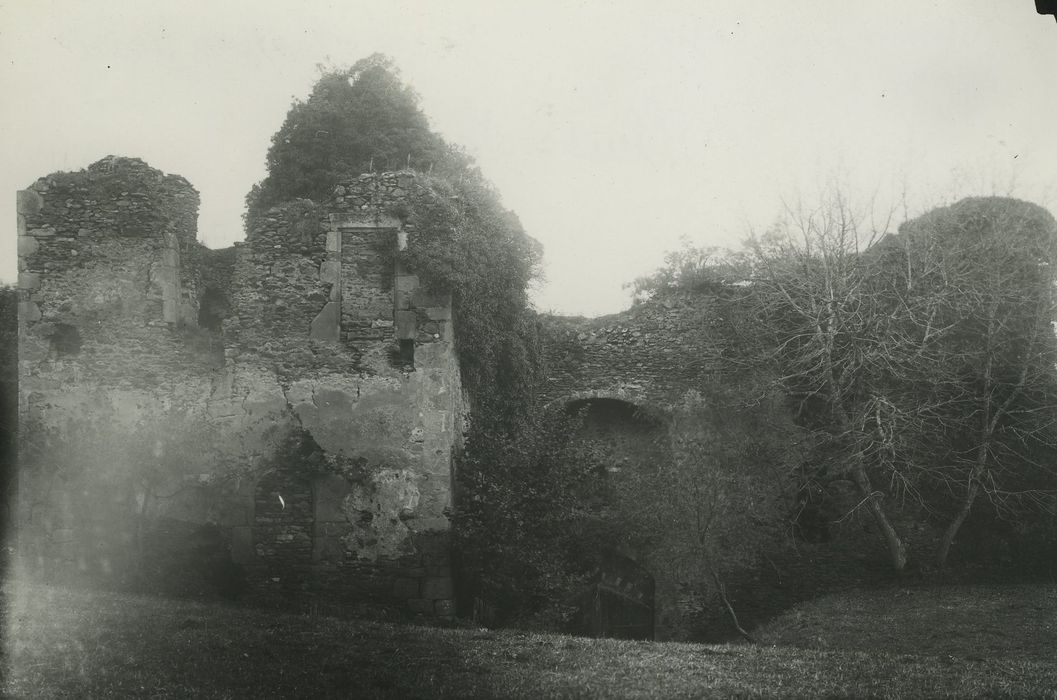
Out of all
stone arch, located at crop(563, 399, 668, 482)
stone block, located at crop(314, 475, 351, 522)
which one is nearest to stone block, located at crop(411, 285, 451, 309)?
stone block, located at crop(314, 475, 351, 522)

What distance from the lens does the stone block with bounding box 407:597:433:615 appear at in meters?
13.1

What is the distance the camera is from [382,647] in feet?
32.2

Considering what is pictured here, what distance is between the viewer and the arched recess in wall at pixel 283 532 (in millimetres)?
13383

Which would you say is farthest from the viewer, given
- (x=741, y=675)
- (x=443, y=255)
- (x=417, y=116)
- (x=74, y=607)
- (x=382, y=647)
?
(x=417, y=116)

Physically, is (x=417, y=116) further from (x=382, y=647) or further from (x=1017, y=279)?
(x=382, y=647)

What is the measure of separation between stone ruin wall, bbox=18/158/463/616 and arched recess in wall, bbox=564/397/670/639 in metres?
3.59

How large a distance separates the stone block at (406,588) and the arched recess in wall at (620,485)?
4.02 meters

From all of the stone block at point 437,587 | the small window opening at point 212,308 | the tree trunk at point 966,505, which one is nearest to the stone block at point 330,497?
the stone block at point 437,587

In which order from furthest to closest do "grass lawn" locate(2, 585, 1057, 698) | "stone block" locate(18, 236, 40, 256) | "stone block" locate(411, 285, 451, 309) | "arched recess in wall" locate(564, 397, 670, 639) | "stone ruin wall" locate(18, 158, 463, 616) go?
1. "arched recess in wall" locate(564, 397, 670, 639)
2. "stone block" locate(18, 236, 40, 256)
3. "stone block" locate(411, 285, 451, 309)
4. "stone ruin wall" locate(18, 158, 463, 616)
5. "grass lawn" locate(2, 585, 1057, 698)

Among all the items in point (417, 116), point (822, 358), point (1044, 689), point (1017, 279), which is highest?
point (417, 116)

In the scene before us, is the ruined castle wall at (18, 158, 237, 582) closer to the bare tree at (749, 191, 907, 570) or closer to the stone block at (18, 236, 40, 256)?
the stone block at (18, 236, 40, 256)

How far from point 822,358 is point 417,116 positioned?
422 inches

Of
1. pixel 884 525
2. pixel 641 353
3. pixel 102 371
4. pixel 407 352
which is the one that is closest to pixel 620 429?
pixel 641 353

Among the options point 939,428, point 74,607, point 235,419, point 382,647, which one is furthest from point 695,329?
point 74,607
